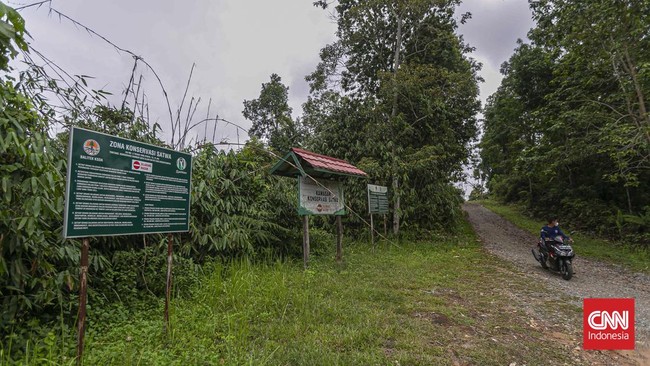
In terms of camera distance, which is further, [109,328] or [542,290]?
[542,290]

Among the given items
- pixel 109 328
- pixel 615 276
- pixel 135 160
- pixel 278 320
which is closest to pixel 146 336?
pixel 109 328

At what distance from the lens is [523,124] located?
17.9 metres

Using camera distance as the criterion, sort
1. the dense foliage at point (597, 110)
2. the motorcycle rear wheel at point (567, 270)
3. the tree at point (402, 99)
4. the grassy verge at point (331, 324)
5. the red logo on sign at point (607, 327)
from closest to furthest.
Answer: the grassy verge at point (331, 324) → the red logo on sign at point (607, 327) → the motorcycle rear wheel at point (567, 270) → the dense foliage at point (597, 110) → the tree at point (402, 99)

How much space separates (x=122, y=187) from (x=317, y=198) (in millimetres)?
3716

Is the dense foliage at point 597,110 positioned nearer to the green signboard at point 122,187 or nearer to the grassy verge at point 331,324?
the grassy verge at point 331,324

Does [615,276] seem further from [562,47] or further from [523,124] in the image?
[523,124]

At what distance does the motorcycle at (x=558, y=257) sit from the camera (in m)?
6.69

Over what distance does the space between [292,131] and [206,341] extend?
12326 mm

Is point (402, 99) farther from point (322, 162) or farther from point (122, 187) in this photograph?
point (122, 187)

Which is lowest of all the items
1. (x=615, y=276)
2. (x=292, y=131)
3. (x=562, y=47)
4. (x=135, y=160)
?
(x=615, y=276)

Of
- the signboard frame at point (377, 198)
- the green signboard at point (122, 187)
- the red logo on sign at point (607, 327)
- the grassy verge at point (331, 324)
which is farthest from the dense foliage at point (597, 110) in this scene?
the green signboard at point (122, 187)

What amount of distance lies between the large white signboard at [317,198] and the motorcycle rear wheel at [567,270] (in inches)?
189

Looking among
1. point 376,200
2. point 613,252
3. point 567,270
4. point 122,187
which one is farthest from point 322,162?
point 613,252

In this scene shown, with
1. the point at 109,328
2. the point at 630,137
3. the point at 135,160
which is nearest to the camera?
the point at 135,160
